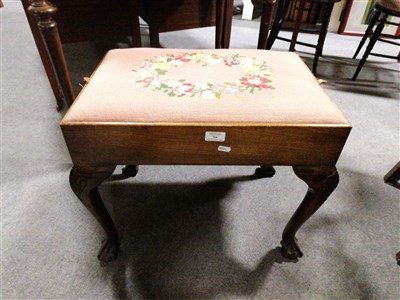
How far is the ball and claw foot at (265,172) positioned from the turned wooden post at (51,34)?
767mm

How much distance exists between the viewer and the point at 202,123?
552 mm

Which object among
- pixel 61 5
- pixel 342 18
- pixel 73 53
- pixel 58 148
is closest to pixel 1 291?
pixel 58 148

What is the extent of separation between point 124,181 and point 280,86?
727 mm

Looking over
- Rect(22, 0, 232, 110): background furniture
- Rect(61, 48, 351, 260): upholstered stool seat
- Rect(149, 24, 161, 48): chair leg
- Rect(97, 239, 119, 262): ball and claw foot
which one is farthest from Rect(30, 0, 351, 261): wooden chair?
Rect(149, 24, 161, 48): chair leg

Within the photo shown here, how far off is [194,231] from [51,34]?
749mm

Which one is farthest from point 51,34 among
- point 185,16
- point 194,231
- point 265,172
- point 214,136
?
point 185,16

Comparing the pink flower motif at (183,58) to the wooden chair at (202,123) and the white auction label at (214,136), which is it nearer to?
the wooden chair at (202,123)

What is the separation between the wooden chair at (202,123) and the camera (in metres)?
0.55

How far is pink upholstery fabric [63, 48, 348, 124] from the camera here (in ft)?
1.82

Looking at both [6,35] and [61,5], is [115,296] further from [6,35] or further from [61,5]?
[6,35]

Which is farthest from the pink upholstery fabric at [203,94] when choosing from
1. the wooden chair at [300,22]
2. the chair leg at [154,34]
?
the wooden chair at [300,22]

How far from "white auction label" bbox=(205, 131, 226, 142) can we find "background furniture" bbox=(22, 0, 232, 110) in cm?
106

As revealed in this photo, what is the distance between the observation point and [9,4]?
10.1 feet

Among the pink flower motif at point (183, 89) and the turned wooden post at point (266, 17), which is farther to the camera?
the turned wooden post at point (266, 17)
